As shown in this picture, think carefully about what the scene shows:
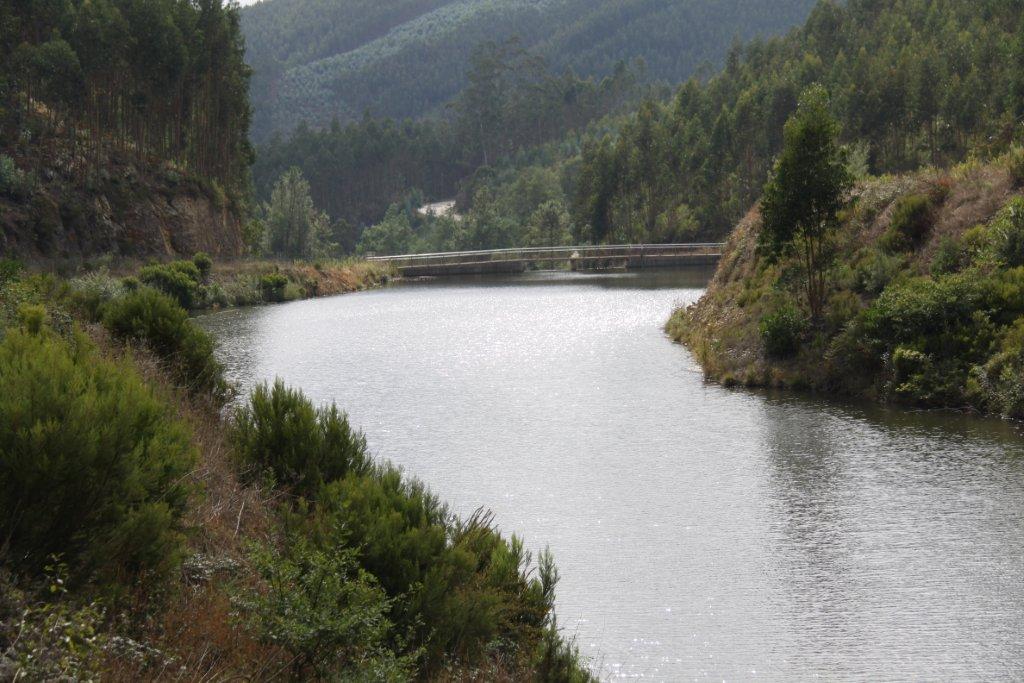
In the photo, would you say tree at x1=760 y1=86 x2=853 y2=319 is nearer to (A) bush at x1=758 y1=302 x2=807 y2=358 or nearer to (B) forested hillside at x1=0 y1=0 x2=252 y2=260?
(A) bush at x1=758 y1=302 x2=807 y2=358

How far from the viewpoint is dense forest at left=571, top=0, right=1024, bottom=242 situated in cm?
7938

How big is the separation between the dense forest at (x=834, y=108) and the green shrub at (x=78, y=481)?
6113 cm

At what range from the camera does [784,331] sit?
2689cm

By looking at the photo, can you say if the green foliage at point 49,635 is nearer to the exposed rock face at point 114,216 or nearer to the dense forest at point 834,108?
the exposed rock face at point 114,216

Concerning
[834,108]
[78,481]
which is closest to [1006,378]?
[78,481]

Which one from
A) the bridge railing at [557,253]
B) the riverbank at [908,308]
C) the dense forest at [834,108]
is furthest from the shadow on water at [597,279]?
the riverbank at [908,308]

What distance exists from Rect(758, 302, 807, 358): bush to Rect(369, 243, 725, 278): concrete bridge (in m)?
63.8

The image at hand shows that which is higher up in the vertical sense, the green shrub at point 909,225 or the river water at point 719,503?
the green shrub at point 909,225

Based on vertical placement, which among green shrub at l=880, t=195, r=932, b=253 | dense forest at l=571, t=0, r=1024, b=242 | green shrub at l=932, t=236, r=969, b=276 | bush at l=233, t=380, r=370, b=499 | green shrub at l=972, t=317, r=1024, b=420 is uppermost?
dense forest at l=571, t=0, r=1024, b=242

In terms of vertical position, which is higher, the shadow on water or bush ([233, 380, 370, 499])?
bush ([233, 380, 370, 499])

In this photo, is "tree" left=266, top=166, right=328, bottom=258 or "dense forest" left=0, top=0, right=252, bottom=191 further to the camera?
"tree" left=266, top=166, right=328, bottom=258

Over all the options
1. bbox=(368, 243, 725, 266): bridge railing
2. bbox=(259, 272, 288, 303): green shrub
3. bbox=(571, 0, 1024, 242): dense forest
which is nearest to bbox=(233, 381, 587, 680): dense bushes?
bbox=(259, 272, 288, 303): green shrub

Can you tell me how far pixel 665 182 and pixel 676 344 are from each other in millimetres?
75103

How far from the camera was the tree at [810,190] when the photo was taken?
2659cm
